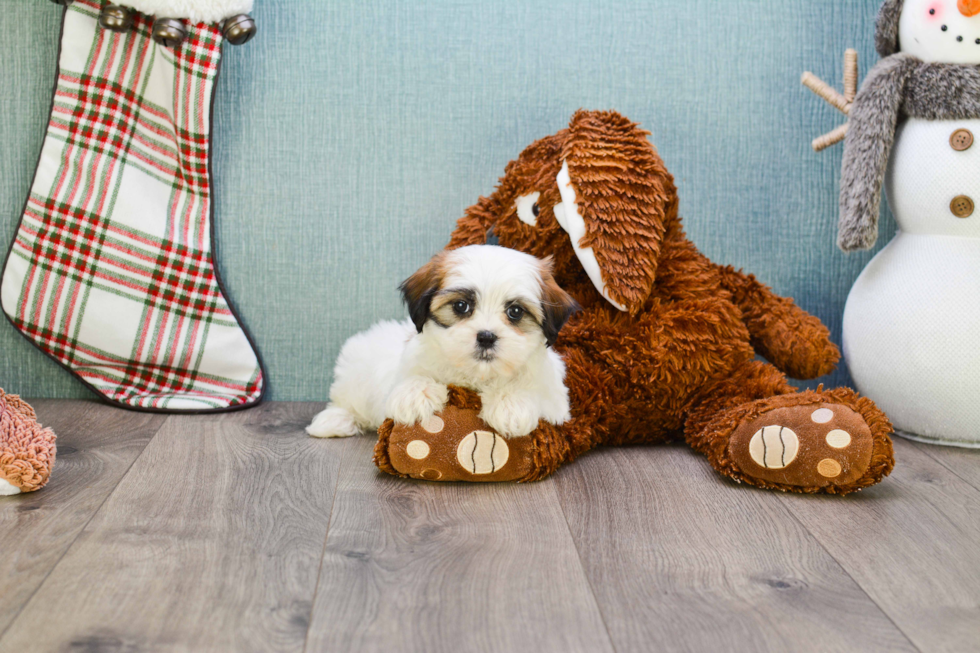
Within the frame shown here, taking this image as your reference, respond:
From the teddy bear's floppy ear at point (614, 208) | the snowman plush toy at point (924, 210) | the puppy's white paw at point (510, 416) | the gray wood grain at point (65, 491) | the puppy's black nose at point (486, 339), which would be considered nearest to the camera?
the gray wood grain at point (65, 491)

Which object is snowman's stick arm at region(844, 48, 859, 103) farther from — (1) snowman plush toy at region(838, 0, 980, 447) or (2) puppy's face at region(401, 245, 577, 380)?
(2) puppy's face at region(401, 245, 577, 380)

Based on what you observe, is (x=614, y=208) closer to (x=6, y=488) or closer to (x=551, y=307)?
(x=551, y=307)

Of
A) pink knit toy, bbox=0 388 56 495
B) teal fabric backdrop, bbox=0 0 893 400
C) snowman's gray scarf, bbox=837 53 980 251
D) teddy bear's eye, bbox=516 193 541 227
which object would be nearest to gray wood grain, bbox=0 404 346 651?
pink knit toy, bbox=0 388 56 495

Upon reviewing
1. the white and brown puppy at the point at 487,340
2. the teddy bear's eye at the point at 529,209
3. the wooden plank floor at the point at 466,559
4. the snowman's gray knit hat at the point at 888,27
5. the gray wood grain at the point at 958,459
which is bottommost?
the gray wood grain at the point at 958,459

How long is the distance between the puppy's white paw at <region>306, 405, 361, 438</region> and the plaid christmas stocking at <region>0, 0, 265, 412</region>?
262mm

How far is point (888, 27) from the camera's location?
5.91ft

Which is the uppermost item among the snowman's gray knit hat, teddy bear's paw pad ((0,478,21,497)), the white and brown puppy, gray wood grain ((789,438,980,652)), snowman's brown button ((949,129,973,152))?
the snowman's gray knit hat

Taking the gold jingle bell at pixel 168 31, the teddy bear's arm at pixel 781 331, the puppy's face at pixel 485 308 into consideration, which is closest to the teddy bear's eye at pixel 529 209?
the puppy's face at pixel 485 308

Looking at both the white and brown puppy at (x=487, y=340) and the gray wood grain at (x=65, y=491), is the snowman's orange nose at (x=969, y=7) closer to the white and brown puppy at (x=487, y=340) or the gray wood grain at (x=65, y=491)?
the white and brown puppy at (x=487, y=340)

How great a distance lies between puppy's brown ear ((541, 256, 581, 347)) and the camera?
4.62ft

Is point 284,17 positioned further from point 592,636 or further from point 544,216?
point 592,636

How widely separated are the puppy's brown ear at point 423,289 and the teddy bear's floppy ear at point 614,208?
314 millimetres

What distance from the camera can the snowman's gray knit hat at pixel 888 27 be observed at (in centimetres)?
179

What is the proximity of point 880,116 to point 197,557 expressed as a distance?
155 cm
